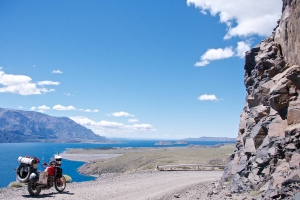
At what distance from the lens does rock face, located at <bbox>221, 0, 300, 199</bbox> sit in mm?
10516

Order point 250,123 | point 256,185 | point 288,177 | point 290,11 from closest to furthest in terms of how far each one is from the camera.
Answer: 1. point 288,177
2. point 256,185
3. point 290,11
4. point 250,123

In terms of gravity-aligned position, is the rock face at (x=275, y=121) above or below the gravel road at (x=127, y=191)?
above

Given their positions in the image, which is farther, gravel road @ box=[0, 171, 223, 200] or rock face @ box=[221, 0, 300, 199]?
gravel road @ box=[0, 171, 223, 200]

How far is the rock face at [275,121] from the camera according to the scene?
34.5 ft

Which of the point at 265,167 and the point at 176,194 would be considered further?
the point at 176,194

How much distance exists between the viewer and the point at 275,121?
1338cm

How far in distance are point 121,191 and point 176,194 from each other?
12.0 ft

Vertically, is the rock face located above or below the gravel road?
above

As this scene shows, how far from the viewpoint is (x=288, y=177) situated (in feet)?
31.4

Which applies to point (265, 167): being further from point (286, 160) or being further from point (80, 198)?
point (80, 198)

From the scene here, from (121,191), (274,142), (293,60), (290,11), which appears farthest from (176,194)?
(290,11)

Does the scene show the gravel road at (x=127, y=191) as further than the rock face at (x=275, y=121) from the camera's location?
Yes

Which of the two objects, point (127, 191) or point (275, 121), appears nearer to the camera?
point (275, 121)

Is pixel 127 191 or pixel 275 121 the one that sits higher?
pixel 275 121
